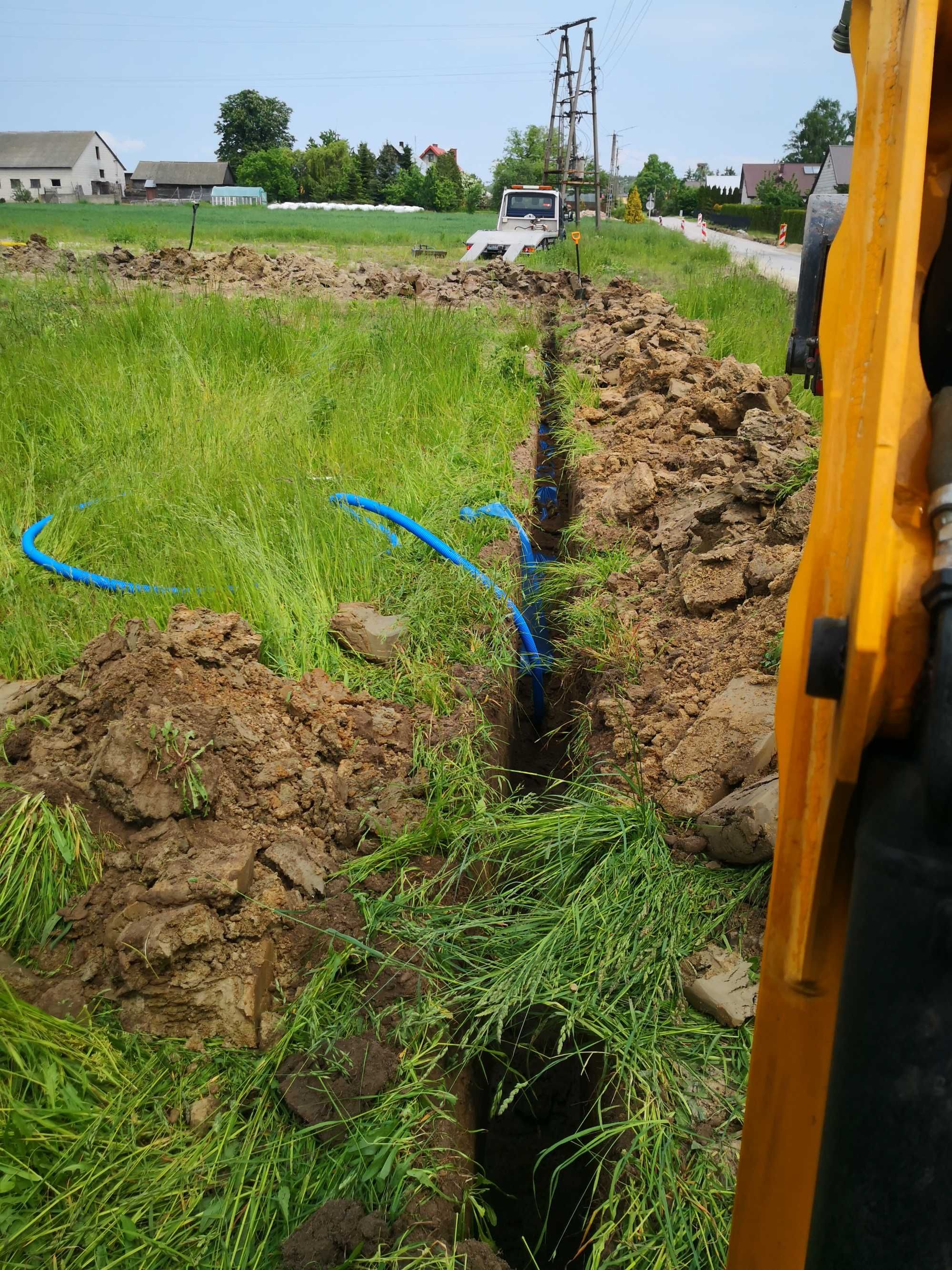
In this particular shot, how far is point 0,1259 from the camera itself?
166 cm

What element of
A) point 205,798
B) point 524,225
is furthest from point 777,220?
point 205,798

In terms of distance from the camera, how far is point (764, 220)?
45125 mm

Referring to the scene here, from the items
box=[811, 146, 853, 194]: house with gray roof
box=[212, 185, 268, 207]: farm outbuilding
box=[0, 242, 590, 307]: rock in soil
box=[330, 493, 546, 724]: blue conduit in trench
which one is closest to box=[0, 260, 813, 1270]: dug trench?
box=[330, 493, 546, 724]: blue conduit in trench

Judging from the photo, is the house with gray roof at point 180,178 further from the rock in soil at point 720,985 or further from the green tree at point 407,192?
the rock in soil at point 720,985

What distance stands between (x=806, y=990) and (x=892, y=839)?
0.86ft

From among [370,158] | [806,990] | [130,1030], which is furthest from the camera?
[370,158]

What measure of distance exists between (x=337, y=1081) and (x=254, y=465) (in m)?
3.42

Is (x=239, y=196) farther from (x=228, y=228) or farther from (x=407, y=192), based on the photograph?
(x=228, y=228)

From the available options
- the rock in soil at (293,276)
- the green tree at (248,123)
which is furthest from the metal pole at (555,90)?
the green tree at (248,123)

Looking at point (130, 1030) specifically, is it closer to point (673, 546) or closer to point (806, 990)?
point (806, 990)

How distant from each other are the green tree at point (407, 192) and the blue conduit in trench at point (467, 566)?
84951 millimetres

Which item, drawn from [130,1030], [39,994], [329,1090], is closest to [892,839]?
[329,1090]

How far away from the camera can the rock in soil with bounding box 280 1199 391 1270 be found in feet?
5.35

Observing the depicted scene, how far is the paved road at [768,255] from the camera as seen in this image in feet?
52.1
